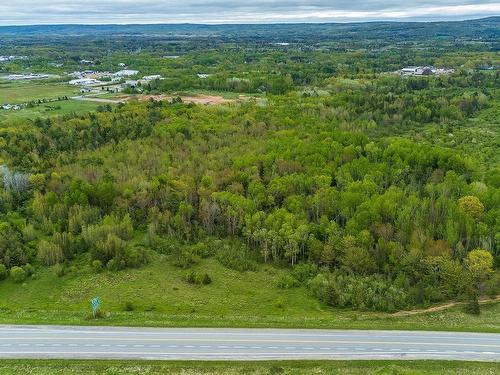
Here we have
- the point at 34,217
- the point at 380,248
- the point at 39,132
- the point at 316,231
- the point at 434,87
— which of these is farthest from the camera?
the point at 434,87

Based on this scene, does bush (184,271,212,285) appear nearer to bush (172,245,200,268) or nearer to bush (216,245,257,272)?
bush (172,245,200,268)

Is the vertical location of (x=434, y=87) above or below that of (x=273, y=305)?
above

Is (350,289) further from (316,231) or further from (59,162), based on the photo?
(59,162)

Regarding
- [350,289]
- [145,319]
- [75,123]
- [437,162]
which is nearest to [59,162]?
[75,123]

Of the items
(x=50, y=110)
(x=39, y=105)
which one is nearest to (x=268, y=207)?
(x=50, y=110)

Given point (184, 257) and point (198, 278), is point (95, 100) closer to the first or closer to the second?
point (184, 257)

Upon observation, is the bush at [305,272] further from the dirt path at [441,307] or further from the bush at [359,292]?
the dirt path at [441,307]
